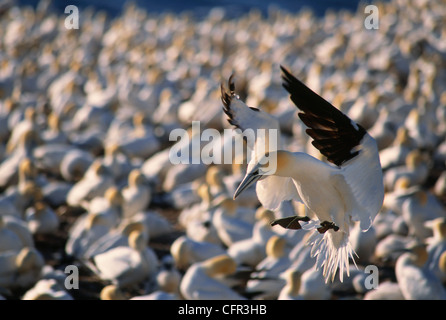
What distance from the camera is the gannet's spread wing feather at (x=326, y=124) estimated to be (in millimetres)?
3584

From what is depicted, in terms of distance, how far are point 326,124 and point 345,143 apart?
0.46 feet

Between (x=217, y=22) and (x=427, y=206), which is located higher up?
(x=217, y=22)

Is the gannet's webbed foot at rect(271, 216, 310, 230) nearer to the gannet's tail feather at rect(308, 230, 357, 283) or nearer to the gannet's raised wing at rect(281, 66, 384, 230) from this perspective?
the gannet's tail feather at rect(308, 230, 357, 283)

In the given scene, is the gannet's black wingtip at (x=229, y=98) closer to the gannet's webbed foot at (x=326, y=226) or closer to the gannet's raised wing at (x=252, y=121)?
the gannet's raised wing at (x=252, y=121)

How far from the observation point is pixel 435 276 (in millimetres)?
5766

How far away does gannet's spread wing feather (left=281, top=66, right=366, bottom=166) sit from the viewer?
11.8 feet

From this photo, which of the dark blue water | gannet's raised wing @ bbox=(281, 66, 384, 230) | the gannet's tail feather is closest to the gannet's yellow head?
the gannet's tail feather

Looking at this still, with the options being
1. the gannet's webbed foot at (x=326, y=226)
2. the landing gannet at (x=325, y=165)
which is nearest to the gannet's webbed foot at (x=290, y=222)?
the landing gannet at (x=325, y=165)

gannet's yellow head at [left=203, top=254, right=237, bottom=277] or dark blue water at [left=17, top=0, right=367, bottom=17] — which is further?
dark blue water at [left=17, top=0, right=367, bottom=17]

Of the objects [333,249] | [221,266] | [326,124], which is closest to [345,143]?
[326,124]

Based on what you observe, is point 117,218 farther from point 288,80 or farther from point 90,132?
point 288,80

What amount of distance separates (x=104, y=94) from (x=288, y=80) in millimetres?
8729

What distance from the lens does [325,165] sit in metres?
3.81
